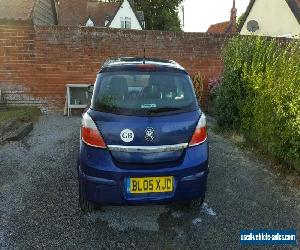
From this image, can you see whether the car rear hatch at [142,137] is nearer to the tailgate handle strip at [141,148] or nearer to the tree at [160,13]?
the tailgate handle strip at [141,148]

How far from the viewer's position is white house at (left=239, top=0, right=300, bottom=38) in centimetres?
2022

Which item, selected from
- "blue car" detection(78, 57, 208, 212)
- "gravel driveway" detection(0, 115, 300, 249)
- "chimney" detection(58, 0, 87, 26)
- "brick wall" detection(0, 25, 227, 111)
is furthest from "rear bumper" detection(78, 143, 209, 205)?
"chimney" detection(58, 0, 87, 26)

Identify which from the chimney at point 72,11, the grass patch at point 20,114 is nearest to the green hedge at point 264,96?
the grass patch at point 20,114

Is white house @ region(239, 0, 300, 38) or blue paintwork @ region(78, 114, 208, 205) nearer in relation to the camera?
blue paintwork @ region(78, 114, 208, 205)

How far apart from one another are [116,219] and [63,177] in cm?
149

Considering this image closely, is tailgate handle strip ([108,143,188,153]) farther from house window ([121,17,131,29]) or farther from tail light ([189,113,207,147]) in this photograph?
house window ([121,17,131,29])

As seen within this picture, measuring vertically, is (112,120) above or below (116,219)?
above

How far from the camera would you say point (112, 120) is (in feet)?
11.1

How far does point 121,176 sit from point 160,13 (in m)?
37.1

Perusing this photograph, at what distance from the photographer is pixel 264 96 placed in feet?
19.3

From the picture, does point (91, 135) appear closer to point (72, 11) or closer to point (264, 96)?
point (264, 96)

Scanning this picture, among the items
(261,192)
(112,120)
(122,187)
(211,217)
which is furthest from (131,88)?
(261,192)

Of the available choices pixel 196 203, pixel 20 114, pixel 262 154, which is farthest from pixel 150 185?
pixel 20 114

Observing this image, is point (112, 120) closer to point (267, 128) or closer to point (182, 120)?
point (182, 120)
